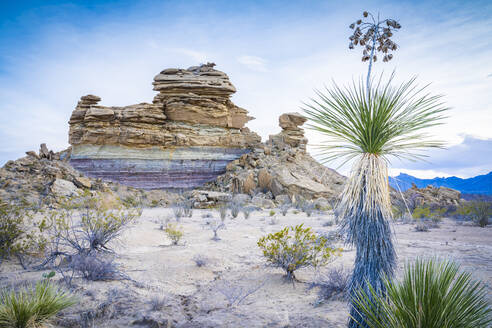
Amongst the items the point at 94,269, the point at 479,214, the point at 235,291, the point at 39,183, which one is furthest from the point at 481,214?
the point at 39,183

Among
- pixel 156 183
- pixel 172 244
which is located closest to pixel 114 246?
pixel 172 244

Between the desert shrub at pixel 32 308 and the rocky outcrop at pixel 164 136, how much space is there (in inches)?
838

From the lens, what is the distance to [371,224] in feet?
9.09

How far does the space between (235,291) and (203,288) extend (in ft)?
1.69

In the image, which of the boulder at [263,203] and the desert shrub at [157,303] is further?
the boulder at [263,203]

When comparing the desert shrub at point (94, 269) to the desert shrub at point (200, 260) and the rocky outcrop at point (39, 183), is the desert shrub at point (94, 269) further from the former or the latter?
the rocky outcrop at point (39, 183)

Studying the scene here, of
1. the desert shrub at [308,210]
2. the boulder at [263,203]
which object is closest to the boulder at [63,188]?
the boulder at [263,203]

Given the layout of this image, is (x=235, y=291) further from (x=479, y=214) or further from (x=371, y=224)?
(x=479, y=214)

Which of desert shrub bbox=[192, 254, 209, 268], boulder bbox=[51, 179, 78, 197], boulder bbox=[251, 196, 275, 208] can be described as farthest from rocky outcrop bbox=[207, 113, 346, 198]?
desert shrub bbox=[192, 254, 209, 268]

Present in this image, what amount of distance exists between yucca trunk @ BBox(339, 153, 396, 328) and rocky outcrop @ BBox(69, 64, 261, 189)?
22258 mm

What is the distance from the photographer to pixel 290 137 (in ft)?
90.3

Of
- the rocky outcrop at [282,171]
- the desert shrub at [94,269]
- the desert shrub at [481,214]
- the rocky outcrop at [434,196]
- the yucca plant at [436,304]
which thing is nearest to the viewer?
the yucca plant at [436,304]

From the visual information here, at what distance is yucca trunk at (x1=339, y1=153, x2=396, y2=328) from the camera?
276 centimetres

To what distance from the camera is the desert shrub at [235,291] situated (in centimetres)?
368
